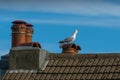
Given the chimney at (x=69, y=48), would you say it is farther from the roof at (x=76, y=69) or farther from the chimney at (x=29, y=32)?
the chimney at (x=29, y=32)

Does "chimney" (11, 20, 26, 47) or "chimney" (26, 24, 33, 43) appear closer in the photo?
"chimney" (11, 20, 26, 47)

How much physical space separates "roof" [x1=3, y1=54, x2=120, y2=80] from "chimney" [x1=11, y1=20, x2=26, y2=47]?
305 cm

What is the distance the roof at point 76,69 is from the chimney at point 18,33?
305 centimetres

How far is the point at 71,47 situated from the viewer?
3662cm

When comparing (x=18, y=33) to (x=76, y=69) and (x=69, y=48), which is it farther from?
(x=76, y=69)

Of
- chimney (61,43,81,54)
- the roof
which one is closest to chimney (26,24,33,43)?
chimney (61,43,81,54)

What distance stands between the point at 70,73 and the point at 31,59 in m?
2.66

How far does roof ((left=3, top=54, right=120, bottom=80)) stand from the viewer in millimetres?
33188

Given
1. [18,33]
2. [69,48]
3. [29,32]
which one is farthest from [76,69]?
[29,32]

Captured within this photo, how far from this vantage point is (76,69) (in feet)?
112

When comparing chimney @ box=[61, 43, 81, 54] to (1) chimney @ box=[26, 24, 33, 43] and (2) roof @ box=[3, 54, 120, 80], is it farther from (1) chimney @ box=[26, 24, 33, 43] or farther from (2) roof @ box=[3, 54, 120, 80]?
(1) chimney @ box=[26, 24, 33, 43]

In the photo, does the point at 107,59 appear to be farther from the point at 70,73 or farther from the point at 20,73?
the point at 20,73

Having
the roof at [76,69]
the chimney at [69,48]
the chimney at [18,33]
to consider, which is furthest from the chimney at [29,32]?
the roof at [76,69]

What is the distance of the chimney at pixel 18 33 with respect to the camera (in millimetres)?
37625
